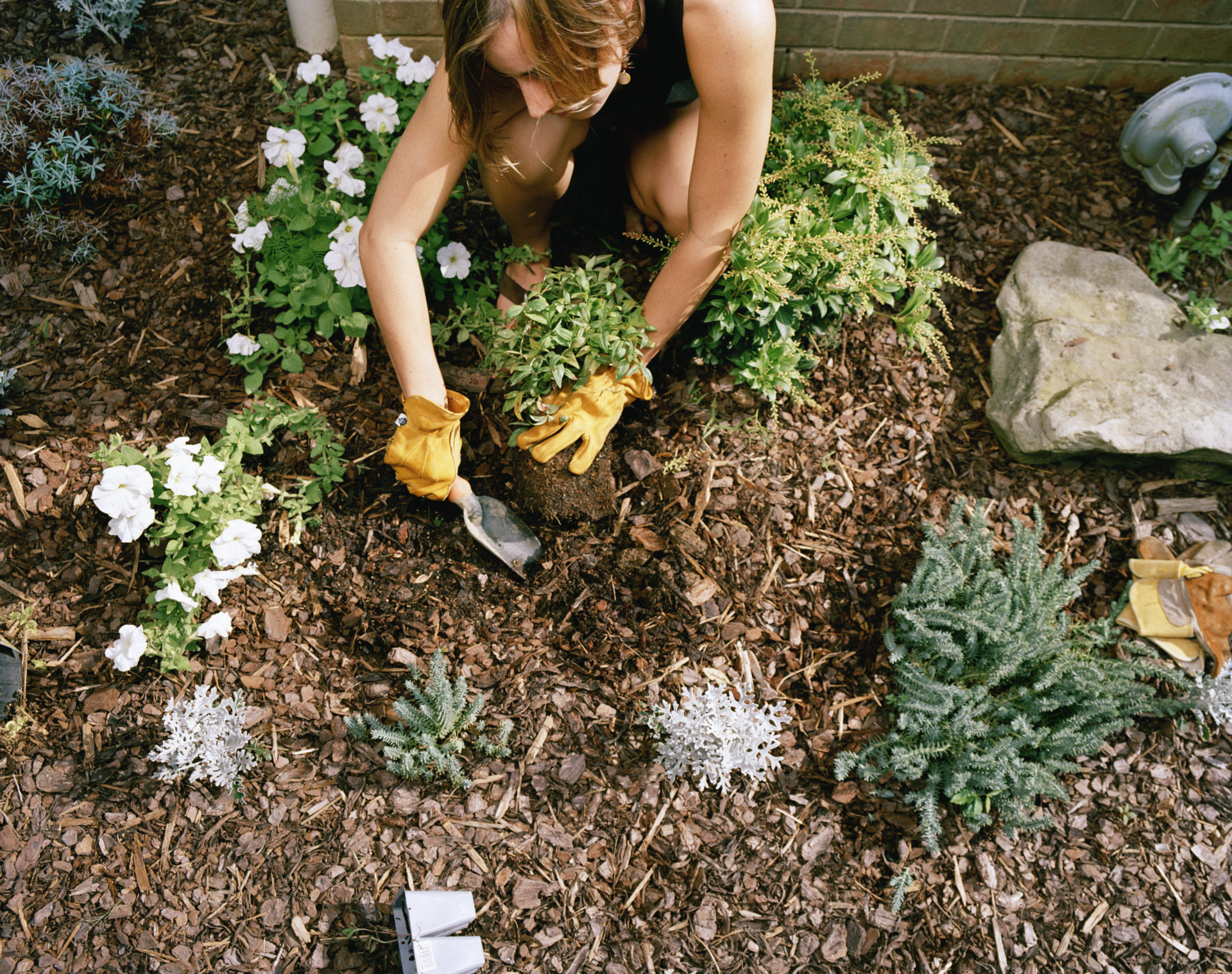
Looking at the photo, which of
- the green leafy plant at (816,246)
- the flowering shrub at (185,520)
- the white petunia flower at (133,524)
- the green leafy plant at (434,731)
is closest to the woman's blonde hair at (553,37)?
the green leafy plant at (816,246)

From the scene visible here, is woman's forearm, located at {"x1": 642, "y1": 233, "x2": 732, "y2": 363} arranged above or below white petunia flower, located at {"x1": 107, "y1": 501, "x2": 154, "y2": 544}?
above

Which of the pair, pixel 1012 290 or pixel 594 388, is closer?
pixel 594 388

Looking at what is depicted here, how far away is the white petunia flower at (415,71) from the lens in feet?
8.46

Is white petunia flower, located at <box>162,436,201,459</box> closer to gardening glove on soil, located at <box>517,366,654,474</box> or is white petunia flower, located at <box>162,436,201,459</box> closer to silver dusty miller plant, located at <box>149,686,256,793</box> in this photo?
silver dusty miller plant, located at <box>149,686,256,793</box>

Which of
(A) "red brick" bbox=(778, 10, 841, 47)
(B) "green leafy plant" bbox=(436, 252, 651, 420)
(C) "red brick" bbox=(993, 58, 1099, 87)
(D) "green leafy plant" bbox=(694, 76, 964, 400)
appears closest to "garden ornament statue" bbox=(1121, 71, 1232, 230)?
(C) "red brick" bbox=(993, 58, 1099, 87)

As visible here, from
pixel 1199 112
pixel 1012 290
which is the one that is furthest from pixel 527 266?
pixel 1199 112

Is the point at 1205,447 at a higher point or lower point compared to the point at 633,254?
lower

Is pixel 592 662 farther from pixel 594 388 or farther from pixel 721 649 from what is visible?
pixel 594 388

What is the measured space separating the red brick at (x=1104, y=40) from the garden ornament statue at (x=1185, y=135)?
41 centimetres

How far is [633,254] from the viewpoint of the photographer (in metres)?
2.62

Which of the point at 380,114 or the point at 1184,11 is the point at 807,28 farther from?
the point at 380,114

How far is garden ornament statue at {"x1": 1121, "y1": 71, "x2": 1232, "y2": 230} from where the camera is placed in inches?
99.1

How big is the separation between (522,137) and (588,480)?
3.11ft

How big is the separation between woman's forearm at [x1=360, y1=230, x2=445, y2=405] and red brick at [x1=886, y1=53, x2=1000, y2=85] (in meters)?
2.12
